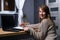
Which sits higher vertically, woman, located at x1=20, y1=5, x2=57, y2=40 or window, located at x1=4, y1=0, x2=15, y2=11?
window, located at x1=4, y1=0, x2=15, y2=11

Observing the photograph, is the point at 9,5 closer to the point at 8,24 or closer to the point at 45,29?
the point at 8,24

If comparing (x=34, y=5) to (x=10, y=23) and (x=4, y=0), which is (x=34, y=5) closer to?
(x=4, y=0)

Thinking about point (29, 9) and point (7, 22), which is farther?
point (29, 9)

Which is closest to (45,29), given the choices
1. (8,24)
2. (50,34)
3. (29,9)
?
(50,34)

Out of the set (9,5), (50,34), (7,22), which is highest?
(9,5)

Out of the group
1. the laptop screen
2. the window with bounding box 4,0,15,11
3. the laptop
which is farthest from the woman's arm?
the window with bounding box 4,0,15,11

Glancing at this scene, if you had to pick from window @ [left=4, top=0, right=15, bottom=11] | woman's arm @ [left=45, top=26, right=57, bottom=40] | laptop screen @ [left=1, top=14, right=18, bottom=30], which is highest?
window @ [left=4, top=0, right=15, bottom=11]

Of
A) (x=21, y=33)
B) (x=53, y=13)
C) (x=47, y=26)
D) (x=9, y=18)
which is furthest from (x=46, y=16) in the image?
(x=53, y=13)

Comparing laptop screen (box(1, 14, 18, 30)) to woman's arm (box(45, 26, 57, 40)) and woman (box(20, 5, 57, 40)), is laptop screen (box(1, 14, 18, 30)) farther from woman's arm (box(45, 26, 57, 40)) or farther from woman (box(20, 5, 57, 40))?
woman's arm (box(45, 26, 57, 40))

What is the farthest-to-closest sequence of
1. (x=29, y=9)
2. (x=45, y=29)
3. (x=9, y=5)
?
1. (x=9, y=5)
2. (x=29, y=9)
3. (x=45, y=29)

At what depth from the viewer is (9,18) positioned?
264 cm

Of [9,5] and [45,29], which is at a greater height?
[9,5]

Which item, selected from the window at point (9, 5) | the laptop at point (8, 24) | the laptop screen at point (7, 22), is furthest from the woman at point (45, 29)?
the window at point (9, 5)

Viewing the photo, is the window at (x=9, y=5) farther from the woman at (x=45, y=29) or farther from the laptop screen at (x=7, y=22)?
the woman at (x=45, y=29)
